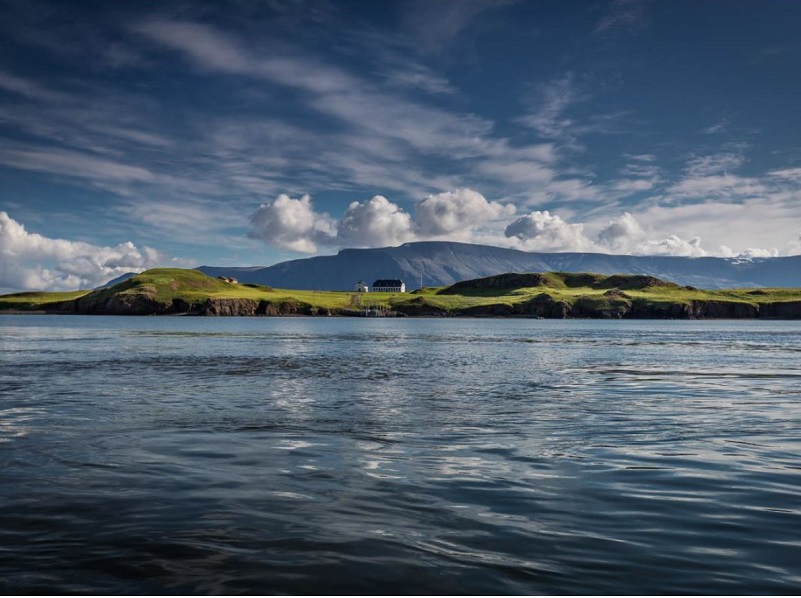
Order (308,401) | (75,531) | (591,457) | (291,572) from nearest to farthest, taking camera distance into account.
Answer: (291,572) → (75,531) → (591,457) → (308,401)

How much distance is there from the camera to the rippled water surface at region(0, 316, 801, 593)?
1005cm

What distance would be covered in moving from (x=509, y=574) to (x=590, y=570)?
54.4 inches

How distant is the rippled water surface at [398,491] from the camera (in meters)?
10.1

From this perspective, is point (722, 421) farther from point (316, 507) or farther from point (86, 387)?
point (86, 387)

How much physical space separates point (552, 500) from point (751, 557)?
4296 mm

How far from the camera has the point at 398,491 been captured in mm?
14867

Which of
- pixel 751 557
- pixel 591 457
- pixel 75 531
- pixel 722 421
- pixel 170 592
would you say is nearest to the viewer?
pixel 170 592

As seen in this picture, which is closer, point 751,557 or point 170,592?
point 170,592

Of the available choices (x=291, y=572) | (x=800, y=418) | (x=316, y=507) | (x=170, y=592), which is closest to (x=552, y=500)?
(x=316, y=507)

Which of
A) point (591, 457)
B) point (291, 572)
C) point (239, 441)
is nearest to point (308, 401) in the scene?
point (239, 441)

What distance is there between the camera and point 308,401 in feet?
102

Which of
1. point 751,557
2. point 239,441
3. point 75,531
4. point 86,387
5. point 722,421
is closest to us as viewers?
point 751,557

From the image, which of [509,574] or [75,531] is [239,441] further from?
[509,574]

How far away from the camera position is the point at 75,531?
468 inches
